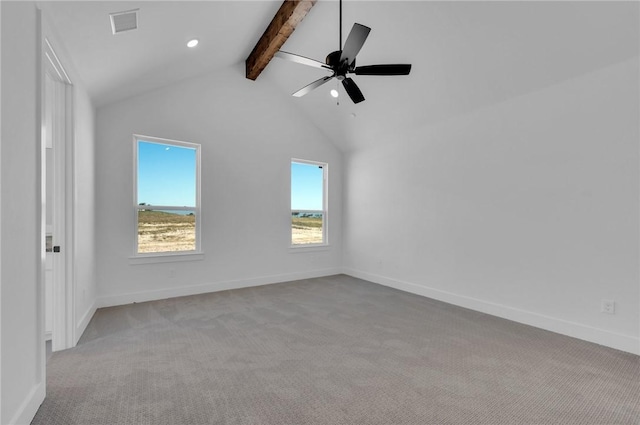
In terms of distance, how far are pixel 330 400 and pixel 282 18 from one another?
12.6 ft

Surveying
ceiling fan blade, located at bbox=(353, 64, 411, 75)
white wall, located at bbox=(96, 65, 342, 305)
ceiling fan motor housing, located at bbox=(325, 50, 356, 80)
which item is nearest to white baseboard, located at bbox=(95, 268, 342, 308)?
white wall, located at bbox=(96, 65, 342, 305)

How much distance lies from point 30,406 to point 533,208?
176 inches

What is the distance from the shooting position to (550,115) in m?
3.28

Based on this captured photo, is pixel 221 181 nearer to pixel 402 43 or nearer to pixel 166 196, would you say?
pixel 166 196

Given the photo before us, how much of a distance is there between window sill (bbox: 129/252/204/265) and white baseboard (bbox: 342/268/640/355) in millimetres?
3116

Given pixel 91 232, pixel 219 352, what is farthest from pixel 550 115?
pixel 91 232

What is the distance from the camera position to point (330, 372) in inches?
91.7

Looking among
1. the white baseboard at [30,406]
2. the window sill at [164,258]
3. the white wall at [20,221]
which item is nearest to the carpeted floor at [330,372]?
the white baseboard at [30,406]

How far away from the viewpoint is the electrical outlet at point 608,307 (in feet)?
9.39

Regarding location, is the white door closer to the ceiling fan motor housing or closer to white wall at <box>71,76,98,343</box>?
white wall at <box>71,76,98,343</box>

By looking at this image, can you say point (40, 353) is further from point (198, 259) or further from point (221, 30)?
point (221, 30)

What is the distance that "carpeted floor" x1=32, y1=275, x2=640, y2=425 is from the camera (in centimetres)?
185

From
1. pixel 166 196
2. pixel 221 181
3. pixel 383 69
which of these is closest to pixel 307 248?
pixel 221 181

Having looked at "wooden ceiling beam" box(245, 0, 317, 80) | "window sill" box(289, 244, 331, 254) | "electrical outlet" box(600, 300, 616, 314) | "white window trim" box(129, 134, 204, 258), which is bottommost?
"electrical outlet" box(600, 300, 616, 314)
